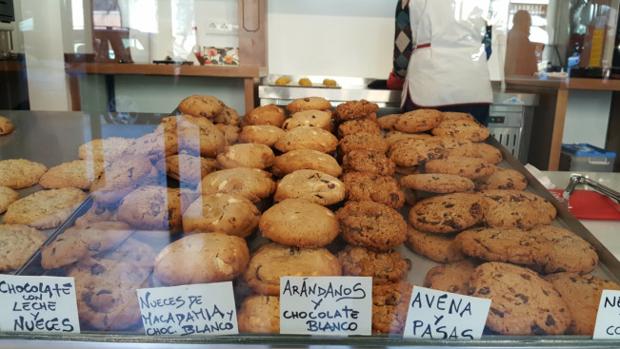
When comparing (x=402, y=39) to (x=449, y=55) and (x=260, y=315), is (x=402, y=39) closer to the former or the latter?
(x=449, y=55)

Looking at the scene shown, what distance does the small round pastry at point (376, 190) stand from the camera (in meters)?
0.93

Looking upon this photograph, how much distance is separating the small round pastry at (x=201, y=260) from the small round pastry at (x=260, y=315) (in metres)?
0.05

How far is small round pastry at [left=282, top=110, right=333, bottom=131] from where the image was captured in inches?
49.2

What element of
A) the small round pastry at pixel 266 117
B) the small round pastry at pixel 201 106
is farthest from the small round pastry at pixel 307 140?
the small round pastry at pixel 201 106

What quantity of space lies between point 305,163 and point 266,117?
0.34 meters

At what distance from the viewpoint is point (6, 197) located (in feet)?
3.17

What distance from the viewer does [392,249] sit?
2.68ft

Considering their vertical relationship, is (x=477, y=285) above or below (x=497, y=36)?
below

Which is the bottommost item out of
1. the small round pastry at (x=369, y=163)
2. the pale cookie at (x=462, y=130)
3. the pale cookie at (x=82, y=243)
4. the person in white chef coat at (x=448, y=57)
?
the pale cookie at (x=82, y=243)

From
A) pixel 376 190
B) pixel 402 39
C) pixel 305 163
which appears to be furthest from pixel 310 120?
pixel 402 39

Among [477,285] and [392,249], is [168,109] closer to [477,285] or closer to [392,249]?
[392,249]

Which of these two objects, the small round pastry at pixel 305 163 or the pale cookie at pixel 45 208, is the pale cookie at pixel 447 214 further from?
the pale cookie at pixel 45 208

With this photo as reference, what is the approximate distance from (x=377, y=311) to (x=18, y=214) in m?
0.72

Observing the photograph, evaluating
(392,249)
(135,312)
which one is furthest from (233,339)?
(392,249)
